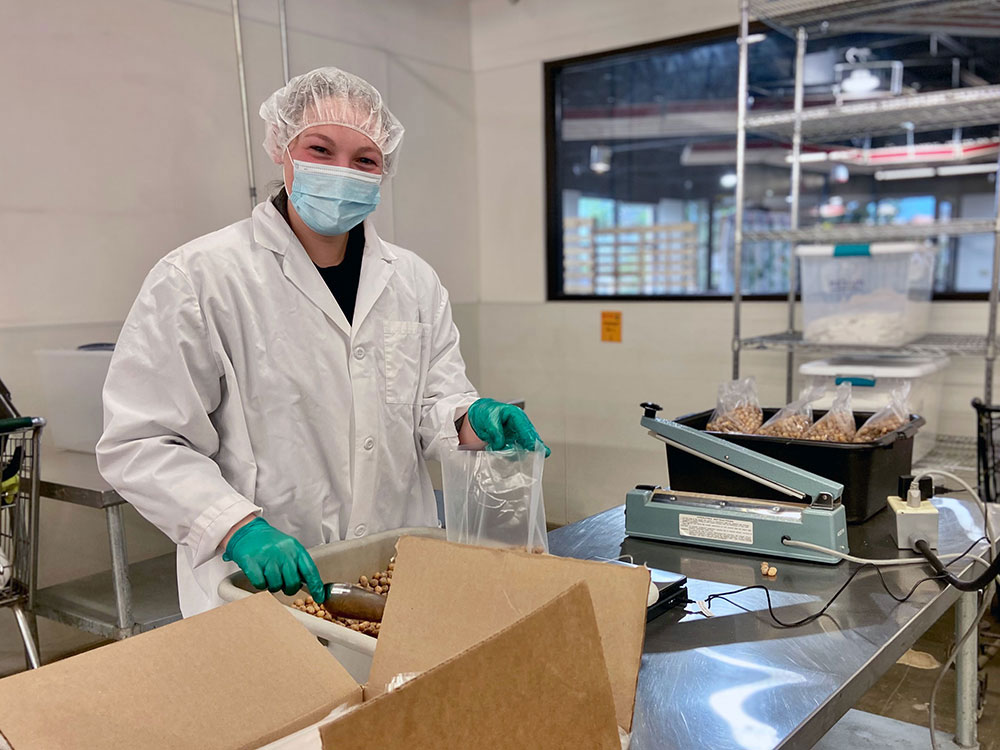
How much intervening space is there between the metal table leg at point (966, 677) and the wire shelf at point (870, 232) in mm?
1167

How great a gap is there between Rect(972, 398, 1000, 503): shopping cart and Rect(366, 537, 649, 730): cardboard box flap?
5.77 ft

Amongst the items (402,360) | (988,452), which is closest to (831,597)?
(402,360)

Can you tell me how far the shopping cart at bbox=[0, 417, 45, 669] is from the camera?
6.14 ft

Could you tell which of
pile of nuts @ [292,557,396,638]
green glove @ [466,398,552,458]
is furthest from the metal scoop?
green glove @ [466,398,552,458]

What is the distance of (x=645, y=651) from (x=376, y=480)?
62 cm

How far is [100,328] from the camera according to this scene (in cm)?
250

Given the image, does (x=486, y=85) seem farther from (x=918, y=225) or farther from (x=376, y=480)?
(x=376, y=480)

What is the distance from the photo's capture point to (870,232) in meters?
2.46

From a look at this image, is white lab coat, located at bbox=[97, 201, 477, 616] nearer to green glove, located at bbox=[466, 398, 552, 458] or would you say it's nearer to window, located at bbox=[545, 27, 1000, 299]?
green glove, located at bbox=[466, 398, 552, 458]

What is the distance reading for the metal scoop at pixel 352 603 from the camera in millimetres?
953

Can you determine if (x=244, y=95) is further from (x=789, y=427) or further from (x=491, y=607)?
(x=491, y=607)

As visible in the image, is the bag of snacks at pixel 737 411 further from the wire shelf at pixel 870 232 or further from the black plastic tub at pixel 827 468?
A: the wire shelf at pixel 870 232

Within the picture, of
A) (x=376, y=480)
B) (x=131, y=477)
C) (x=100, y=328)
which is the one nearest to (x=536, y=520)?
(x=376, y=480)

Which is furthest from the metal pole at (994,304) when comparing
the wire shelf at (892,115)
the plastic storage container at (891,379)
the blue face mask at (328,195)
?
the blue face mask at (328,195)
